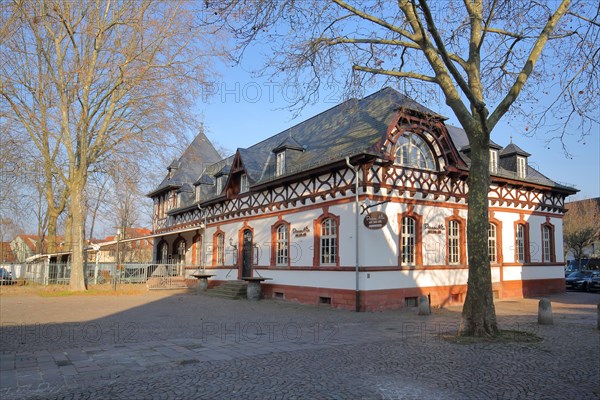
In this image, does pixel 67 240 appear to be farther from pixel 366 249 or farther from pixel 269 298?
pixel 366 249

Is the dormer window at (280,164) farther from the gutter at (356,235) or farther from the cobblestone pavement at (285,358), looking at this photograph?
the cobblestone pavement at (285,358)

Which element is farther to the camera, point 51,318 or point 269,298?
point 269,298

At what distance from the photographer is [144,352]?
8781 mm

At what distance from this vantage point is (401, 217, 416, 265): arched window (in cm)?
1758

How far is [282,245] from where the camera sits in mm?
20719

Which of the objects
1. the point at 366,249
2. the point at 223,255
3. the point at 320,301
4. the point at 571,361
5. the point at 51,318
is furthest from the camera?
the point at 223,255

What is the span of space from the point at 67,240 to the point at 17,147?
11.5 meters

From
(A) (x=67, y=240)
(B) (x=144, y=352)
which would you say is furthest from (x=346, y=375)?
(A) (x=67, y=240)

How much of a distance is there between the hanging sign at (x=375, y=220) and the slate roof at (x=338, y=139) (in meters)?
2.06

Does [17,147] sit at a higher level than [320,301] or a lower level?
higher

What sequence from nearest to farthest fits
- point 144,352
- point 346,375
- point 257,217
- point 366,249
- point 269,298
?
point 346,375
point 144,352
point 366,249
point 269,298
point 257,217

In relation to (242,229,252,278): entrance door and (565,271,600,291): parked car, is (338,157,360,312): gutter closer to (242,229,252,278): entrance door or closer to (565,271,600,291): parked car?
(242,229,252,278): entrance door

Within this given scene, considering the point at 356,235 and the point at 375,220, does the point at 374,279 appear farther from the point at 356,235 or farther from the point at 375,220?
the point at 375,220

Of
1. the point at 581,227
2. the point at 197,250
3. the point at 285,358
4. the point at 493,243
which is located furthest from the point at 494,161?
the point at 581,227
